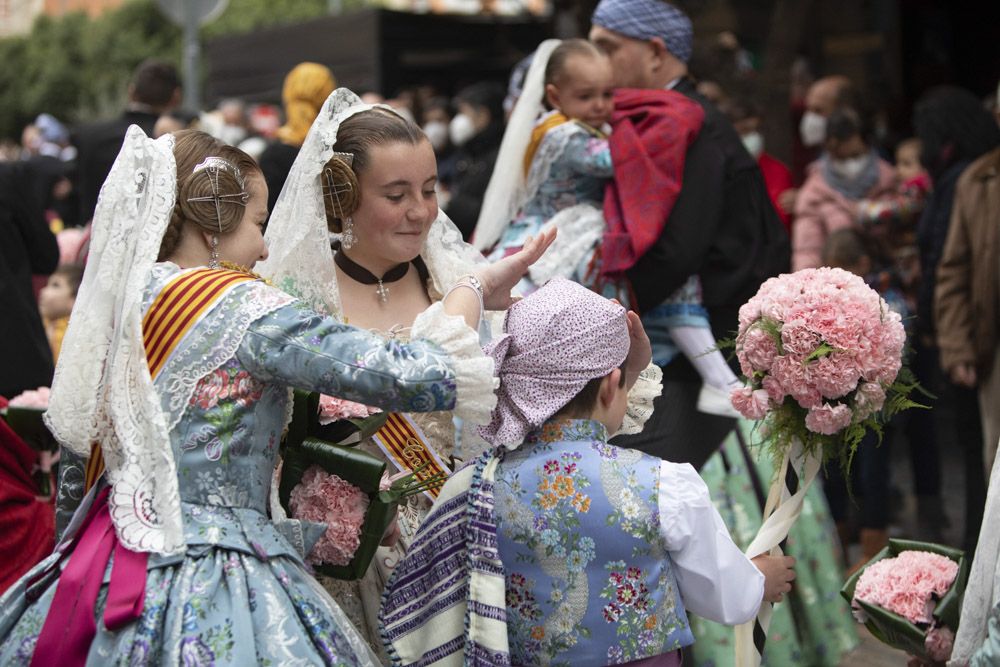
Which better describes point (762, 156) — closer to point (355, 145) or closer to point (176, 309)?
point (355, 145)

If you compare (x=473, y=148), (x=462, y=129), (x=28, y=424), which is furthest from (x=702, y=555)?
(x=462, y=129)

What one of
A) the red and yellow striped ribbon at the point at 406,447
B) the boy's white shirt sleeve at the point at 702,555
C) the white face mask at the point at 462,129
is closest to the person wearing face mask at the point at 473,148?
the white face mask at the point at 462,129

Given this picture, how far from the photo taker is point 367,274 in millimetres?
3461

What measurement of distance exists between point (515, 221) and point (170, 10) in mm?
4559

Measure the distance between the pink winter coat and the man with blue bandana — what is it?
2.59 m

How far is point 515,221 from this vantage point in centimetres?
473

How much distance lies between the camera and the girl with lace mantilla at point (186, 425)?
252cm

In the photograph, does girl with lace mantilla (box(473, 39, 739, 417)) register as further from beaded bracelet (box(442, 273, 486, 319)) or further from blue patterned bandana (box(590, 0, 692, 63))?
beaded bracelet (box(442, 273, 486, 319))

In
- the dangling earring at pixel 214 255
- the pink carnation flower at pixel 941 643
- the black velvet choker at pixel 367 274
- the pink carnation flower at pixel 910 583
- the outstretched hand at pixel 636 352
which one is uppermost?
the dangling earring at pixel 214 255

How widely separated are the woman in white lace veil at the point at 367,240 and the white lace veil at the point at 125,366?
0.59 meters

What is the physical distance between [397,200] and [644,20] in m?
1.75

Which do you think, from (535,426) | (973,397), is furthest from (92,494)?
(973,397)

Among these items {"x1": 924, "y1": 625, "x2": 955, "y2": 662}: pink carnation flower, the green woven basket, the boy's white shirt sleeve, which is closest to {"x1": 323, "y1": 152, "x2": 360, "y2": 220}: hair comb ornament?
the green woven basket

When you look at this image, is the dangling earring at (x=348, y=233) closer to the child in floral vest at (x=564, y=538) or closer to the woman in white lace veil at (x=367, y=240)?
the woman in white lace veil at (x=367, y=240)
